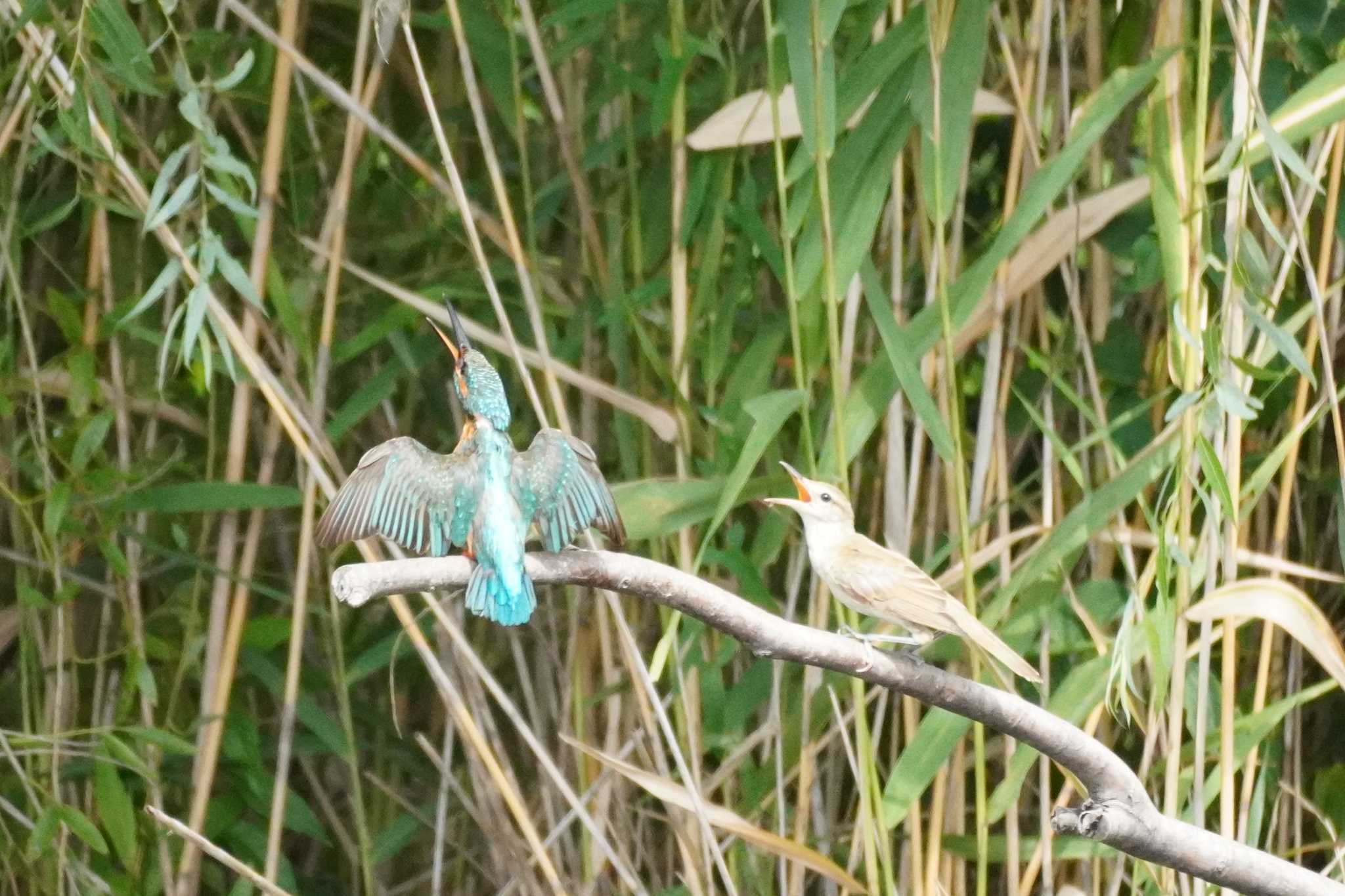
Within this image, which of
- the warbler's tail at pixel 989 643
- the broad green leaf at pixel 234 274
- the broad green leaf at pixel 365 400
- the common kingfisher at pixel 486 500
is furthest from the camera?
the broad green leaf at pixel 365 400

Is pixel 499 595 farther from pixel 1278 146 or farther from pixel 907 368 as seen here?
pixel 1278 146

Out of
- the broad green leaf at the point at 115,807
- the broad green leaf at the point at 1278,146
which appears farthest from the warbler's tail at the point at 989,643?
the broad green leaf at the point at 115,807

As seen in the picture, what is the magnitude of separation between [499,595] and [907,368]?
25.0 inches

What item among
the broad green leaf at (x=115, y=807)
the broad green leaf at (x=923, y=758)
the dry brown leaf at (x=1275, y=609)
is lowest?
the broad green leaf at (x=115, y=807)

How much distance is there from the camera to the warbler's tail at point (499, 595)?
4.31ft

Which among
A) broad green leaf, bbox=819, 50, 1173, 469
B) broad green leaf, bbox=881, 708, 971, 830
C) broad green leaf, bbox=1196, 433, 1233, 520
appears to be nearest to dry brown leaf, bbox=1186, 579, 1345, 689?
broad green leaf, bbox=1196, 433, 1233, 520

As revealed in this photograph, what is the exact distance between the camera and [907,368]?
1.81m

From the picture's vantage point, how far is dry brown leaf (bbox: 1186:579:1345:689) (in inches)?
71.3

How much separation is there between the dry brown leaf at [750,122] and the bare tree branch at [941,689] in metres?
0.78

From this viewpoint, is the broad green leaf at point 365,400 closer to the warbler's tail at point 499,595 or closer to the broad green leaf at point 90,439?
the broad green leaf at point 90,439

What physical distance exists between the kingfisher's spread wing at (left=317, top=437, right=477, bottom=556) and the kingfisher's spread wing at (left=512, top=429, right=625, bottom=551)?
0.16 feet

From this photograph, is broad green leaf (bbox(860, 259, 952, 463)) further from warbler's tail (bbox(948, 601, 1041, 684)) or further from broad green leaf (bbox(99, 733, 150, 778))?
broad green leaf (bbox(99, 733, 150, 778))

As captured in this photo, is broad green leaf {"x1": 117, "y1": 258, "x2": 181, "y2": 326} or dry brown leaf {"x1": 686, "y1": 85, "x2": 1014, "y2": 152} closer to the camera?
broad green leaf {"x1": 117, "y1": 258, "x2": 181, "y2": 326}

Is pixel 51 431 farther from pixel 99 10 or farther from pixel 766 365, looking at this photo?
pixel 766 365
